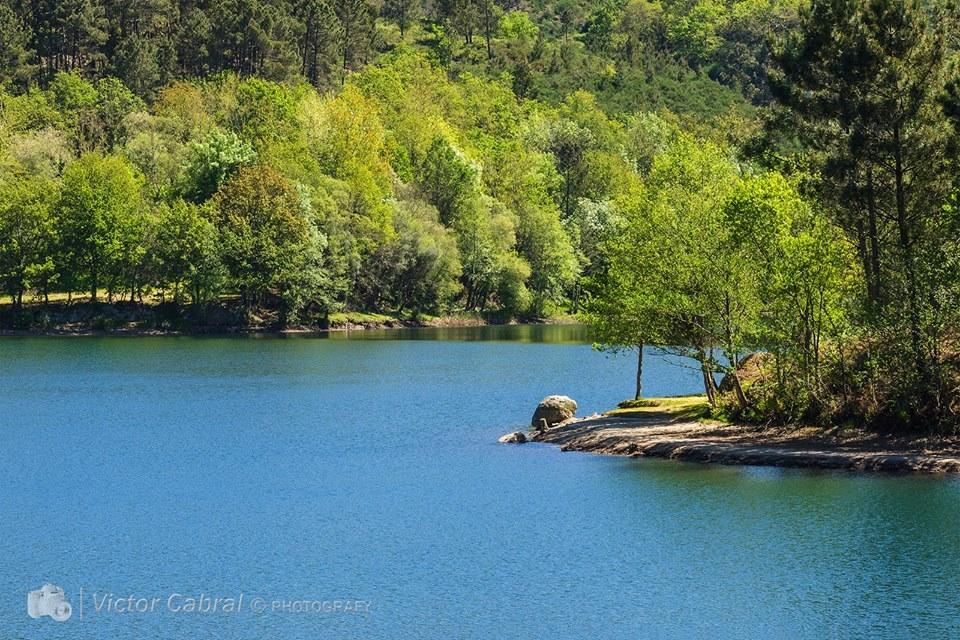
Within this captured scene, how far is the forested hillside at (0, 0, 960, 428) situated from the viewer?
5297 cm

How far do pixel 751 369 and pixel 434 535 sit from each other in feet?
79.1

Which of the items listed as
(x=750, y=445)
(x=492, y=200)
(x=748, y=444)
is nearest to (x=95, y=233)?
(x=492, y=200)

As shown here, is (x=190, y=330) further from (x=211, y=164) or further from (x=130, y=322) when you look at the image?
(x=211, y=164)

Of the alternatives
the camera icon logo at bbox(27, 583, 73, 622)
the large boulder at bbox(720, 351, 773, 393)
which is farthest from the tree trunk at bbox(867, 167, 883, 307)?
the camera icon logo at bbox(27, 583, 73, 622)

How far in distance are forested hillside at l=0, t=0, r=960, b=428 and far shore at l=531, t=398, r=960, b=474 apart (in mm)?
1466

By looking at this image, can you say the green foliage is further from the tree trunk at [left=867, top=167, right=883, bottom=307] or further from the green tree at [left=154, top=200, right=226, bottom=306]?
the tree trunk at [left=867, top=167, right=883, bottom=307]

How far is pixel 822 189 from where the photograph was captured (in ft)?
184

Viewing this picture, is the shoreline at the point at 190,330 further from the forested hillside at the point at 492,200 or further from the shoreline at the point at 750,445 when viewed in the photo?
the shoreline at the point at 750,445

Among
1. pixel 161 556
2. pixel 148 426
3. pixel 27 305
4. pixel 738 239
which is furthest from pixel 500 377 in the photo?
pixel 27 305

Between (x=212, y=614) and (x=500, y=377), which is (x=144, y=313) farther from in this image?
(x=212, y=614)

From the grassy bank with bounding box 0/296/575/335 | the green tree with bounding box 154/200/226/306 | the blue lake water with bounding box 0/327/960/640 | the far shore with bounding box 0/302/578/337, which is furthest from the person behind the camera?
the grassy bank with bounding box 0/296/575/335

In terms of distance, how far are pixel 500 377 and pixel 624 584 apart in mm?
52409

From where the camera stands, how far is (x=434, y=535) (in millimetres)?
40969

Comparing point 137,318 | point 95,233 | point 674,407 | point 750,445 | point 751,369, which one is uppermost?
point 95,233
